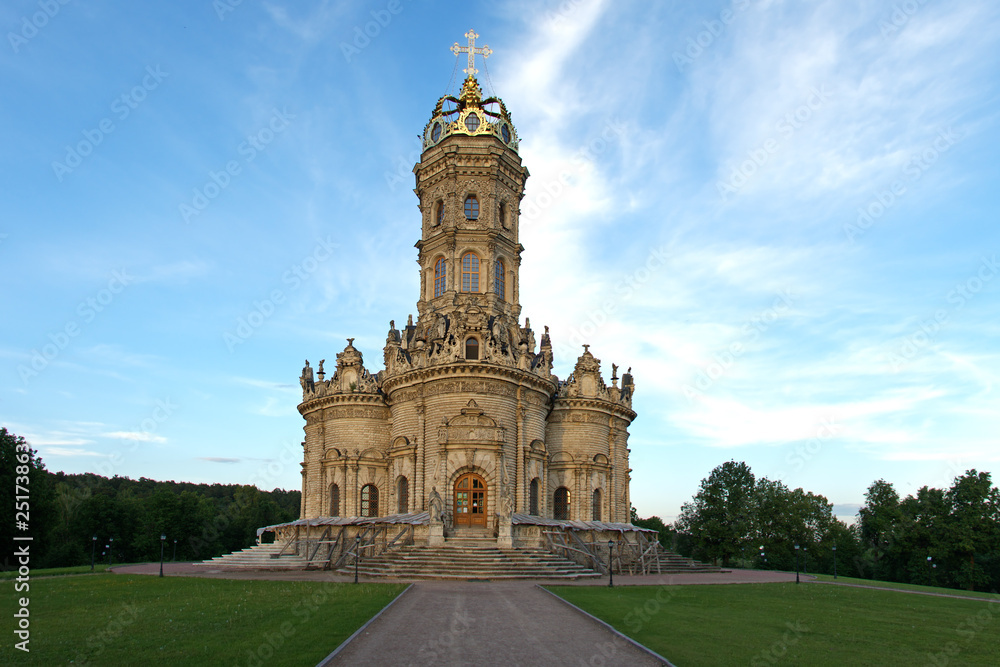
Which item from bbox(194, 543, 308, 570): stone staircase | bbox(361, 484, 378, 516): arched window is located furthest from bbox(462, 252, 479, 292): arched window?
bbox(194, 543, 308, 570): stone staircase

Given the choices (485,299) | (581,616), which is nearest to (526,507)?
(485,299)

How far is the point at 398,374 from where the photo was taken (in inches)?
1706

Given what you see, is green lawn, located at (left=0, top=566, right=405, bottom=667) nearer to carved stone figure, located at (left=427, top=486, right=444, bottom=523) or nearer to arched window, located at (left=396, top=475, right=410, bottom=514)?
carved stone figure, located at (left=427, top=486, right=444, bottom=523)

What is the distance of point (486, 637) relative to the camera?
15648mm

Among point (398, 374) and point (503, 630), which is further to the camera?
point (398, 374)

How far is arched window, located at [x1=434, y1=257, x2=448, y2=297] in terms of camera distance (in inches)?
1946

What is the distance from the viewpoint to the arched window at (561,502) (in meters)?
46.7

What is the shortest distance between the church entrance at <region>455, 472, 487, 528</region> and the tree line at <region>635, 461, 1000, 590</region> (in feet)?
76.3

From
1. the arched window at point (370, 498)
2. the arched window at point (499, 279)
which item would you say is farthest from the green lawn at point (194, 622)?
the arched window at point (499, 279)

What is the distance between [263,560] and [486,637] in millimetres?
27782

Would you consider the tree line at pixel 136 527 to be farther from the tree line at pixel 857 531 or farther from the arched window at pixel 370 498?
the tree line at pixel 857 531

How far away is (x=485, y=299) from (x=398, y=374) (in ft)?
27.2

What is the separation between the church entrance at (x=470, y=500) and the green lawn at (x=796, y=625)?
13.1m

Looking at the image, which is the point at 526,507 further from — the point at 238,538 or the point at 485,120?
the point at 238,538
